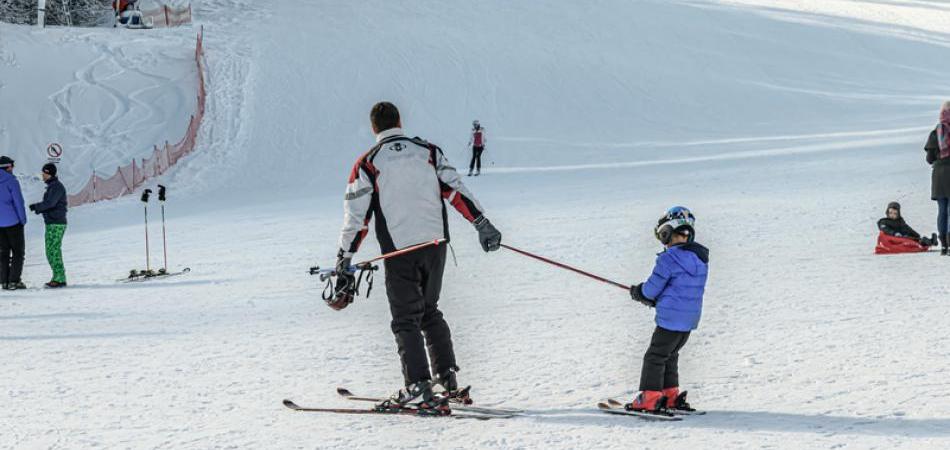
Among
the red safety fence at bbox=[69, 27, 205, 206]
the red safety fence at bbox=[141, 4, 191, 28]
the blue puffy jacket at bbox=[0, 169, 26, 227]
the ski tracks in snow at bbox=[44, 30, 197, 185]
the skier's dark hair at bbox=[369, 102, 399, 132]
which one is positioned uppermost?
the red safety fence at bbox=[141, 4, 191, 28]

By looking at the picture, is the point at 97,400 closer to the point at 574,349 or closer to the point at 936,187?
the point at 574,349

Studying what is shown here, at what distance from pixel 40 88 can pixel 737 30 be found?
2799 centimetres

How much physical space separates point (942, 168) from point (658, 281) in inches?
260

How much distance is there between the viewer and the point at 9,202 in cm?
1209

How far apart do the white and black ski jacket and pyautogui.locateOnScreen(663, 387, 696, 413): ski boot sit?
4.56 ft

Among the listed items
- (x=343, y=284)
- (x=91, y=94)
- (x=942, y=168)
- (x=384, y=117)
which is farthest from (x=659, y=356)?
(x=91, y=94)

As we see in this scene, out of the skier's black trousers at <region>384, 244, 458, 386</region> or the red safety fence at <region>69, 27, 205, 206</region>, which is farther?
the red safety fence at <region>69, 27, 205, 206</region>

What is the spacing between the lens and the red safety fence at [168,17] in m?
44.9

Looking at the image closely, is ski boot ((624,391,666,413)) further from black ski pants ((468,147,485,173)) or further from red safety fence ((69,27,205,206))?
red safety fence ((69,27,205,206))

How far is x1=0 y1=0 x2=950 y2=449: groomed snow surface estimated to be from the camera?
19.4ft

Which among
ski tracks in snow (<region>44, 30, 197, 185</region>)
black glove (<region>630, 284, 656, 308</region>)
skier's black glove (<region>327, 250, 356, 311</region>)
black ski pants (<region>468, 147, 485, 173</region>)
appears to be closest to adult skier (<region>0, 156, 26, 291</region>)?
skier's black glove (<region>327, 250, 356, 311</region>)

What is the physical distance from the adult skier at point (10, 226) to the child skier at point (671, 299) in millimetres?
8465

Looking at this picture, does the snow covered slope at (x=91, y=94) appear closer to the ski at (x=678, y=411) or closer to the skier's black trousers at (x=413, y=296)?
the skier's black trousers at (x=413, y=296)

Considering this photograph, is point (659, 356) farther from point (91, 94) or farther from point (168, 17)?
point (168, 17)
